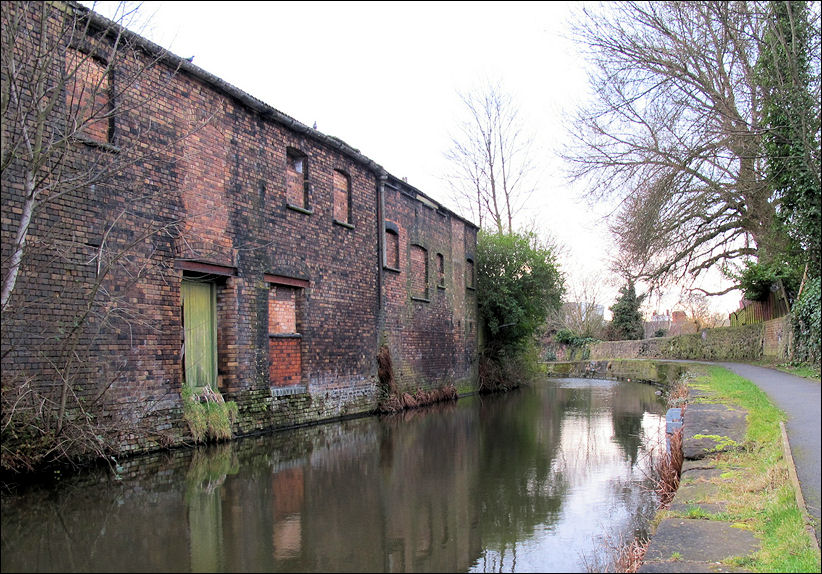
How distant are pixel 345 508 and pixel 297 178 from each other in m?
7.80

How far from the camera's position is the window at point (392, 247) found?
1535 cm

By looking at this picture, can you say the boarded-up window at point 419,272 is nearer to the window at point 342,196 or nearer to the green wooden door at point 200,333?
the window at point 342,196

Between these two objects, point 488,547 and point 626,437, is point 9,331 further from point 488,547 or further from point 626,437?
point 626,437

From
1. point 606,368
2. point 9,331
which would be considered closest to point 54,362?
point 9,331

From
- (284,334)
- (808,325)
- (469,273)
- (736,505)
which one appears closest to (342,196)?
(284,334)

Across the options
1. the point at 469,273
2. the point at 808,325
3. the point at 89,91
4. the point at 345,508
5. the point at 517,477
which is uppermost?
the point at 89,91

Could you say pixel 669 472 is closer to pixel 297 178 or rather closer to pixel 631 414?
pixel 631 414

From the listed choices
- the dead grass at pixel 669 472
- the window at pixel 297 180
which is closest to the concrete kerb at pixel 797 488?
the dead grass at pixel 669 472

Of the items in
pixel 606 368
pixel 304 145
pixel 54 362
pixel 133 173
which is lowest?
pixel 606 368

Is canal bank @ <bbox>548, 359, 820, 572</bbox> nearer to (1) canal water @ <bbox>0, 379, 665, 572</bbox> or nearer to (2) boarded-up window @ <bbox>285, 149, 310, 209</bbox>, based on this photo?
(1) canal water @ <bbox>0, 379, 665, 572</bbox>

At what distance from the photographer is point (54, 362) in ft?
23.0

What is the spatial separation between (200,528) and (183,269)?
501 cm

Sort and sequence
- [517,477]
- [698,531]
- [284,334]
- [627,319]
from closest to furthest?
1. [698,531]
2. [517,477]
3. [284,334]
4. [627,319]

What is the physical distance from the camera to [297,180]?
1201 centimetres
